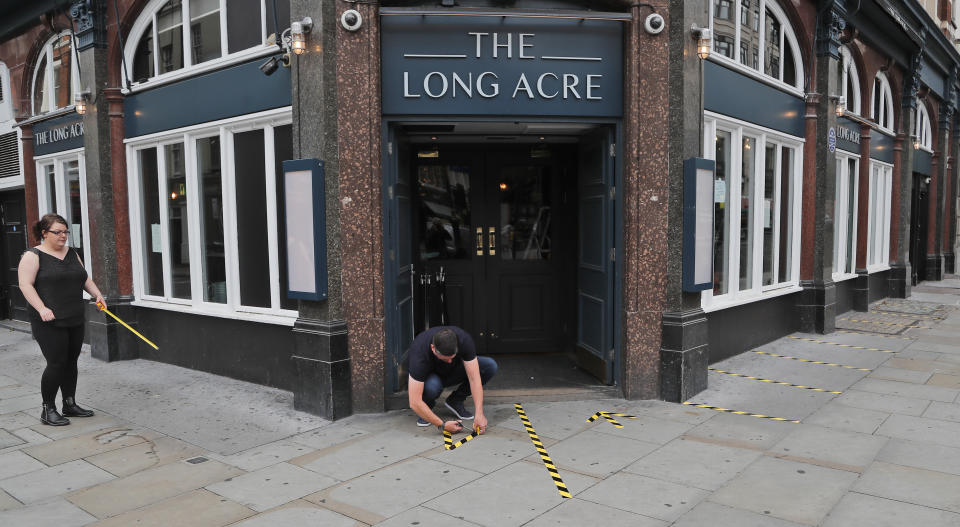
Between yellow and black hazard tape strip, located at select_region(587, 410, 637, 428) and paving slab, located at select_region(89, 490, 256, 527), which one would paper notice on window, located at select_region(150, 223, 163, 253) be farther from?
yellow and black hazard tape strip, located at select_region(587, 410, 637, 428)

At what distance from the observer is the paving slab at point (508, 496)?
4160 millimetres

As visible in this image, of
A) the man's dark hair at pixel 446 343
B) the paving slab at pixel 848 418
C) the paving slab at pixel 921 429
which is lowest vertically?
the paving slab at pixel 921 429

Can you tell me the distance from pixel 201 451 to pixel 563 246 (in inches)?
205

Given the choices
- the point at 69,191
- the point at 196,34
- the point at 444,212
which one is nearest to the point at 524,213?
the point at 444,212

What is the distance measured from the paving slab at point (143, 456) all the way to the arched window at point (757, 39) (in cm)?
702

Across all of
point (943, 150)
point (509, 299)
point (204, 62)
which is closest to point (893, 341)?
point (509, 299)

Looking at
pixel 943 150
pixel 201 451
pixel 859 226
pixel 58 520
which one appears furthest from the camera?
pixel 943 150

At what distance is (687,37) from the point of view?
21.8ft

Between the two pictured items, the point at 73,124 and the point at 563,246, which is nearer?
the point at 563,246

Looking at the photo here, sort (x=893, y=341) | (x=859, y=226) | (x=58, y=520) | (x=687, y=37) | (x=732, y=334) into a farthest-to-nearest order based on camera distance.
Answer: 1. (x=859, y=226)
2. (x=893, y=341)
3. (x=732, y=334)
4. (x=687, y=37)
5. (x=58, y=520)

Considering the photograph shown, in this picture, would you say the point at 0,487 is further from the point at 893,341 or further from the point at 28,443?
the point at 893,341

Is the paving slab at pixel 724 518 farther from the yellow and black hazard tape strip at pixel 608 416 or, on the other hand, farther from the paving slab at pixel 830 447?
the yellow and black hazard tape strip at pixel 608 416

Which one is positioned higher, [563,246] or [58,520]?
[563,246]

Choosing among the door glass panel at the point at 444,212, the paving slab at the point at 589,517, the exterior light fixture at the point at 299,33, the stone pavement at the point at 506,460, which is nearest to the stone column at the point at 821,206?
the stone pavement at the point at 506,460
